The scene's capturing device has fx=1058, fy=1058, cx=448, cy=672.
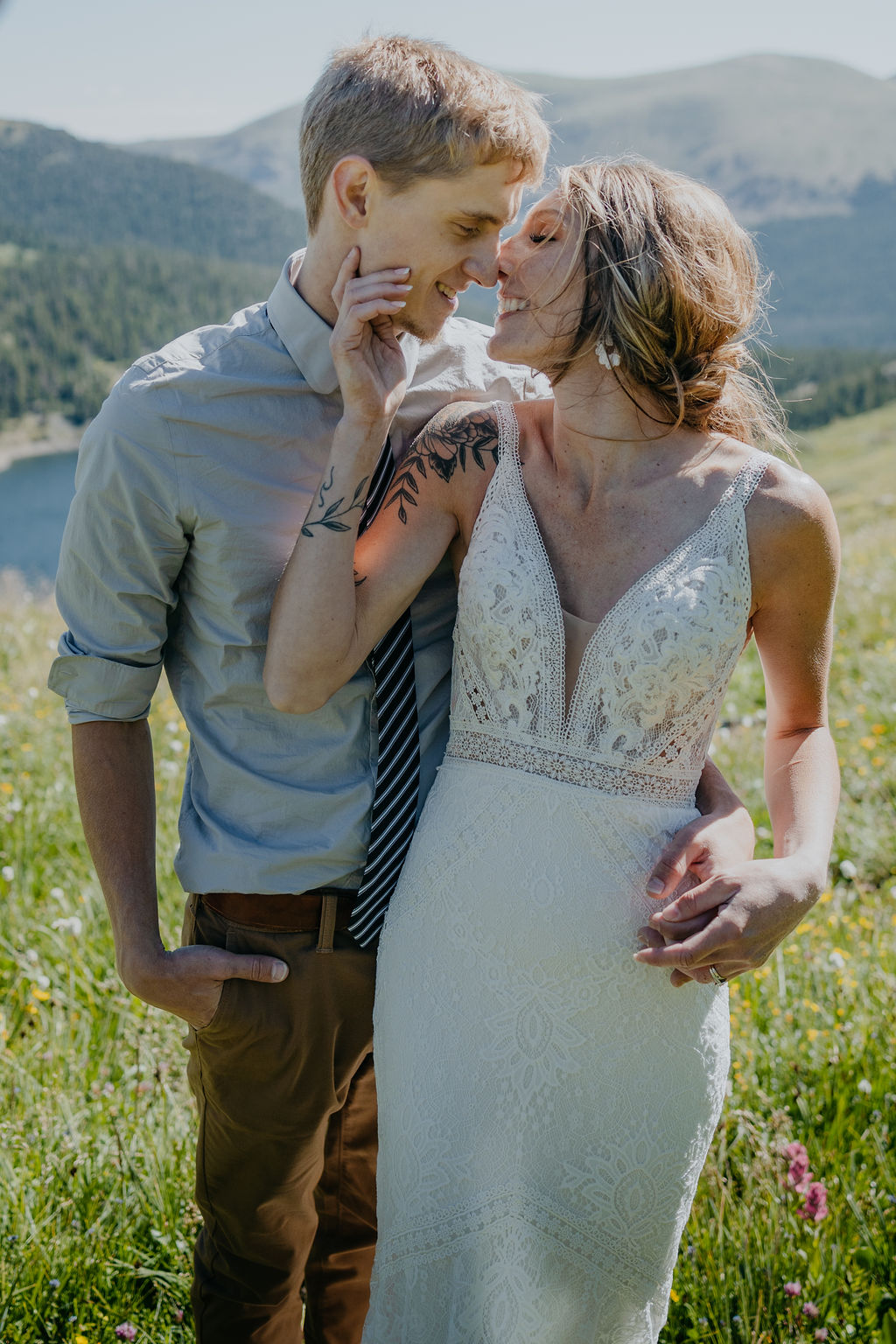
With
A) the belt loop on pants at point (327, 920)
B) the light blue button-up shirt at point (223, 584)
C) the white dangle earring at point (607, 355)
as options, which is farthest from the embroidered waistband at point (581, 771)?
the white dangle earring at point (607, 355)

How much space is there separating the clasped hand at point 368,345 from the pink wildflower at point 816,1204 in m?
2.34

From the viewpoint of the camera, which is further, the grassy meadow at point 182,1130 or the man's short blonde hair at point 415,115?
the grassy meadow at point 182,1130

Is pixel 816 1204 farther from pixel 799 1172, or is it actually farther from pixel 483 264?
pixel 483 264

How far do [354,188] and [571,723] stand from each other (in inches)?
47.6

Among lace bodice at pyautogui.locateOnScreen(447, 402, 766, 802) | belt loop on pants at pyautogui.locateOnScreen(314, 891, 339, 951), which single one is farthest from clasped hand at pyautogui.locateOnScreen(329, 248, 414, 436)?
belt loop on pants at pyautogui.locateOnScreen(314, 891, 339, 951)

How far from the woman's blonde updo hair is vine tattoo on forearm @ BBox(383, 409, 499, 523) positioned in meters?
0.22

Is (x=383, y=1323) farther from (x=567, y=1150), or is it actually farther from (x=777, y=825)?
(x=777, y=825)

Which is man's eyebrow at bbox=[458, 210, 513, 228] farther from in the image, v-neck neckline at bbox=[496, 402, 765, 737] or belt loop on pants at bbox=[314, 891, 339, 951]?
belt loop on pants at bbox=[314, 891, 339, 951]

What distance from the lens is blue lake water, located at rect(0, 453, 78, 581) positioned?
179ft

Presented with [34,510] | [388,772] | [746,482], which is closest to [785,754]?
[746,482]

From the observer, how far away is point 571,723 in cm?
229

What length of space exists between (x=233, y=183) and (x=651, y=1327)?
130163 mm

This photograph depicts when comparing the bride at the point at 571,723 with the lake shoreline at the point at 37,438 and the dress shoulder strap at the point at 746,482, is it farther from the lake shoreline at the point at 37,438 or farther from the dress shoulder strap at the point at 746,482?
the lake shoreline at the point at 37,438

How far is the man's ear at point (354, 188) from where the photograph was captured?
2158mm
